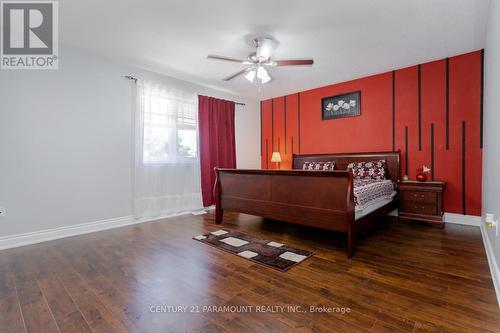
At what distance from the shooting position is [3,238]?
279 cm

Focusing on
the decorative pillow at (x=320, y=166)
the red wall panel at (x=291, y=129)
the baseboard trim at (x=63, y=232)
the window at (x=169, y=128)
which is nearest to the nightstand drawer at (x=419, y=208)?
the decorative pillow at (x=320, y=166)

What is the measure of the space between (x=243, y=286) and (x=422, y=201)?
3023 mm

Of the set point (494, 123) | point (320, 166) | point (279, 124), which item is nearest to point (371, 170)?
point (320, 166)

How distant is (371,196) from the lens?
2.91 metres

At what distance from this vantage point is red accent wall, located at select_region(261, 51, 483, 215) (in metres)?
3.44

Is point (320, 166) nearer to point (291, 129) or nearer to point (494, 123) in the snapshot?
point (291, 129)

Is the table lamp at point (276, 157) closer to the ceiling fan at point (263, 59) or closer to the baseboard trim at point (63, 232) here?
the ceiling fan at point (263, 59)

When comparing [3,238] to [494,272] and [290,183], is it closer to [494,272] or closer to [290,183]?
[290,183]

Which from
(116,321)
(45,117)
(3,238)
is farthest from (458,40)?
(3,238)

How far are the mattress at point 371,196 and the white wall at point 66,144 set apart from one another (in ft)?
10.9

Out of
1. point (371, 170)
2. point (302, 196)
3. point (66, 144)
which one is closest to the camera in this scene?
point (302, 196)

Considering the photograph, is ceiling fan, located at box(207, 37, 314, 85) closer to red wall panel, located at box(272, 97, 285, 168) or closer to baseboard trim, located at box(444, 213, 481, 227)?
red wall panel, located at box(272, 97, 285, 168)

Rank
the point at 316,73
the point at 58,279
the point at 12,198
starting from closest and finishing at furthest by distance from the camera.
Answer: the point at 58,279, the point at 12,198, the point at 316,73

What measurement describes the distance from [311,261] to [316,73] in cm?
324
